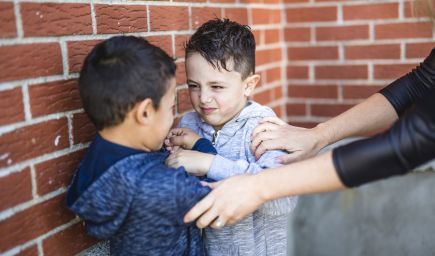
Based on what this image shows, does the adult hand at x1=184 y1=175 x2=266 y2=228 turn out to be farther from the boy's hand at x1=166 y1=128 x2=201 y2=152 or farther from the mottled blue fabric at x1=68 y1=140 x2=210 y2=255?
the boy's hand at x1=166 y1=128 x2=201 y2=152

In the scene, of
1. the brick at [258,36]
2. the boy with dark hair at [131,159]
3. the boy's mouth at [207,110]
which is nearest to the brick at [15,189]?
the boy with dark hair at [131,159]

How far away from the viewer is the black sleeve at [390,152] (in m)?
1.71

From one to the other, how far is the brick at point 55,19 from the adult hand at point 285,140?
0.79 metres

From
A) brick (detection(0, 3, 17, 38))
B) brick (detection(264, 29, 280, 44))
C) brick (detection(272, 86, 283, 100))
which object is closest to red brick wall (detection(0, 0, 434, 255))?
brick (detection(0, 3, 17, 38))

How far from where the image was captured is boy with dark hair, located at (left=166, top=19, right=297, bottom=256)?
2.08 meters

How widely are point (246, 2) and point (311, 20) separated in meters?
0.64

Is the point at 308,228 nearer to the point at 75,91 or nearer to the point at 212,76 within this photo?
the point at 212,76

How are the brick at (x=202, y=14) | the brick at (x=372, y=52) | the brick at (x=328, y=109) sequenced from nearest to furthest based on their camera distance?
the brick at (x=202, y=14)
the brick at (x=372, y=52)
the brick at (x=328, y=109)

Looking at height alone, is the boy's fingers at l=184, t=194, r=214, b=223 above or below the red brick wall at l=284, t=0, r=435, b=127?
below

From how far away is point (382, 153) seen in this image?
1703 mm

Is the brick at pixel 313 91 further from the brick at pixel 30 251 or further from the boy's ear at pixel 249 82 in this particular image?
the brick at pixel 30 251

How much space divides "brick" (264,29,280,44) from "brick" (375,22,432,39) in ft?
2.25

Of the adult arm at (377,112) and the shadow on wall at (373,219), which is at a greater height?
the adult arm at (377,112)

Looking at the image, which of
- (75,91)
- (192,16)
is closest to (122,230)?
(75,91)
